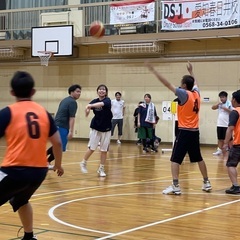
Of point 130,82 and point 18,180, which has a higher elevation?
point 130,82

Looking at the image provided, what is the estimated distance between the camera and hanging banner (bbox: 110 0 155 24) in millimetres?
20375

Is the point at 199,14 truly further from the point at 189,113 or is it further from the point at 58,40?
the point at 189,113

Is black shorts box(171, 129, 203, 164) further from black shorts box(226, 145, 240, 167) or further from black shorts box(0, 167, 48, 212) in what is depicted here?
black shorts box(0, 167, 48, 212)

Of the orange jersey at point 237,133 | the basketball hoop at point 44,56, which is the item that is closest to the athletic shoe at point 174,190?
the orange jersey at point 237,133

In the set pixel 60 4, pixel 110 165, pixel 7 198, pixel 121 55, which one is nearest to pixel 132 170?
pixel 110 165

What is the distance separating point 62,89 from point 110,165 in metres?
10.7

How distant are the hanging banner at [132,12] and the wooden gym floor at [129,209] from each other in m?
9.79

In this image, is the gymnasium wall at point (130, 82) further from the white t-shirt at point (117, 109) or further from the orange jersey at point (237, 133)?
the orange jersey at point (237, 133)

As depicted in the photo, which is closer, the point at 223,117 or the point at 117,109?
the point at 223,117

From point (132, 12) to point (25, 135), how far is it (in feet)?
54.6

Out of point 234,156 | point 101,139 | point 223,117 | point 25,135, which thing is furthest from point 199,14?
point 25,135

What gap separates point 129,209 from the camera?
7359 mm

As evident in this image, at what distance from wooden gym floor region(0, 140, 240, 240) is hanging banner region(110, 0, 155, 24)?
979 centimetres

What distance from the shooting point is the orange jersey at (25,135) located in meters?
4.53
